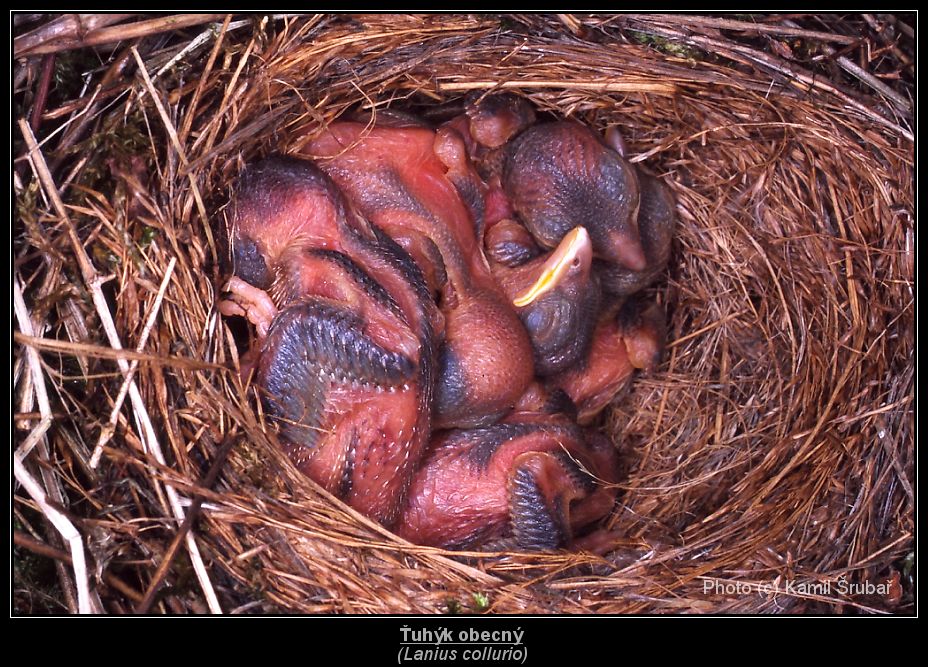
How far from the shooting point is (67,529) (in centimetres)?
114

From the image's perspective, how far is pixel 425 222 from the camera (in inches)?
58.9

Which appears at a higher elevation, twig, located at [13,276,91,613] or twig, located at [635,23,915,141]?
twig, located at [635,23,915,141]

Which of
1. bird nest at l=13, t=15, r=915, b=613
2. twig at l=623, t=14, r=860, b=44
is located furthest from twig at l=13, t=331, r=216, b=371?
twig at l=623, t=14, r=860, b=44

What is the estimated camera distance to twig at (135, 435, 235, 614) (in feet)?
3.80

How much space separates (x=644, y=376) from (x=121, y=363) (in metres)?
1.19

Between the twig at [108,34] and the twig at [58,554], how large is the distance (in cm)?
76

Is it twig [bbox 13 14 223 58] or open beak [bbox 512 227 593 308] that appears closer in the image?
twig [bbox 13 14 223 58]

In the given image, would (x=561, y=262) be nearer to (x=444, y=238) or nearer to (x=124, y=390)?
(x=444, y=238)

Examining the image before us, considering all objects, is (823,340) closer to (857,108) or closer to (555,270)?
(857,108)

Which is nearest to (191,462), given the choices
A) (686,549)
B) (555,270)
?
(555,270)

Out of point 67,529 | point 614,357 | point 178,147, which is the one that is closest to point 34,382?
point 67,529

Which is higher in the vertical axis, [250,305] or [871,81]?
[871,81]

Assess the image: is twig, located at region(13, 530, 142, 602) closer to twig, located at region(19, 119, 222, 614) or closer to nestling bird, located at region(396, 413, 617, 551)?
twig, located at region(19, 119, 222, 614)

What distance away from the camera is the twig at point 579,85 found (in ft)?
4.95
